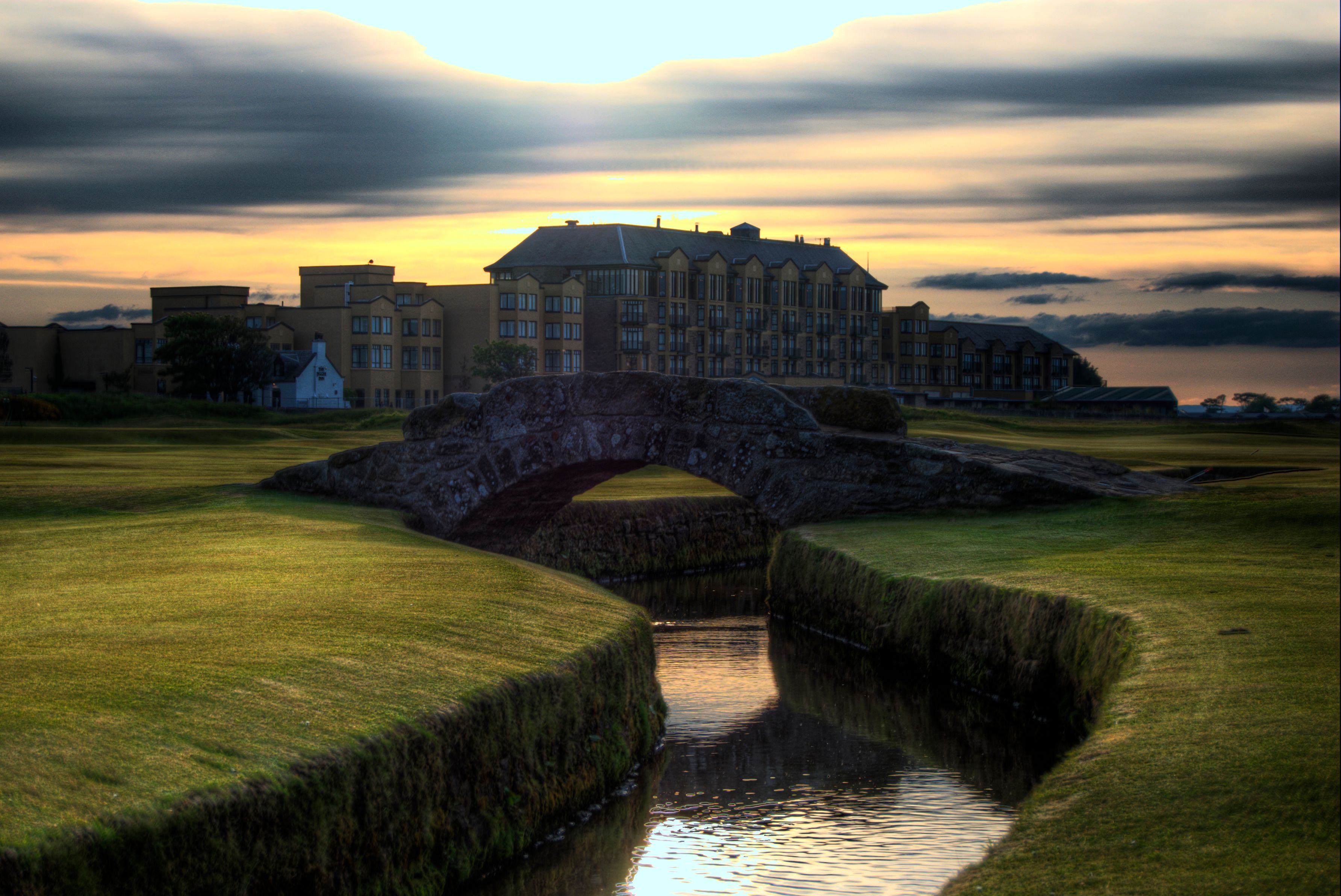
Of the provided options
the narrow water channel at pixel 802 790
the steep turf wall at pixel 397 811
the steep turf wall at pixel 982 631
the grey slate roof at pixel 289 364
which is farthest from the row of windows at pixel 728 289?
the steep turf wall at pixel 397 811

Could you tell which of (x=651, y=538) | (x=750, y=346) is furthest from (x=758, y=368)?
(x=651, y=538)

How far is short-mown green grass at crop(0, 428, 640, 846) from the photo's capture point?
25.8ft

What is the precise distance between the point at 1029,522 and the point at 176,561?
40.6 ft

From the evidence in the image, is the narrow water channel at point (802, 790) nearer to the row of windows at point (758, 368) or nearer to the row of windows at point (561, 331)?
the row of windows at point (758, 368)

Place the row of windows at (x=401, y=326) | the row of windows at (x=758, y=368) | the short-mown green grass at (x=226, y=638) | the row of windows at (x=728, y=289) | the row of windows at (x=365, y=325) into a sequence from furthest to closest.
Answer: the row of windows at (x=758, y=368), the row of windows at (x=728, y=289), the row of windows at (x=401, y=326), the row of windows at (x=365, y=325), the short-mown green grass at (x=226, y=638)

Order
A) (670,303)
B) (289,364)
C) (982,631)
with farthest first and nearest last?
1. (670,303)
2. (289,364)
3. (982,631)

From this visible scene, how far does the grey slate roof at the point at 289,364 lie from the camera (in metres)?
105

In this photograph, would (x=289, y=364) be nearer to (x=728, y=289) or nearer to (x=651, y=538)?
(x=728, y=289)

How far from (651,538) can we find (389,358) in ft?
285

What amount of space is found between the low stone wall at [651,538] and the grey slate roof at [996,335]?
12160 centimetres

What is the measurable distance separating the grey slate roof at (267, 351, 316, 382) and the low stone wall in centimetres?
7716

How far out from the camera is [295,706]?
9312 millimetres

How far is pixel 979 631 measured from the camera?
15562 mm

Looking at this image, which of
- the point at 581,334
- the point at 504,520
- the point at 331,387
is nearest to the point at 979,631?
the point at 504,520
